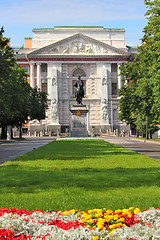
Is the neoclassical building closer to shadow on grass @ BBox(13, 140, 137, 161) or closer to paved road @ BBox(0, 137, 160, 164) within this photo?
paved road @ BBox(0, 137, 160, 164)

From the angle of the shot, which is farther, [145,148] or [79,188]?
[145,148]

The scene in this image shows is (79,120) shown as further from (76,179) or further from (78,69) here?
(78,69)

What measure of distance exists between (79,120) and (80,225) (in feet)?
156

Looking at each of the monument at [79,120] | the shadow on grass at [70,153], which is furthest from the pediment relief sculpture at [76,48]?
the shadow on grass at [70,153]

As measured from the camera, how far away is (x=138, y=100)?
150ft

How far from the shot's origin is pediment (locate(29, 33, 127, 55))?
96.1 m

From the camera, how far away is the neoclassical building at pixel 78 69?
95.6 meters

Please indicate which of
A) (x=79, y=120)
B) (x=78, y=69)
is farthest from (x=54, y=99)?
(x=79, y=120)

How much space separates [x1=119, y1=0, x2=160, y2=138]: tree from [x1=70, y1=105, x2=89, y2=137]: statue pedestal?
559 cm

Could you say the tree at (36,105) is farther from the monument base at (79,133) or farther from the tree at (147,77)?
the tree at (147,77)

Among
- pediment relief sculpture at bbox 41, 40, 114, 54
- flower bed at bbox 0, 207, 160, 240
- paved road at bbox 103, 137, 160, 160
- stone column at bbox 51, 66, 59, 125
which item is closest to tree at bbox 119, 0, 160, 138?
paved road at bbox 103, 137, 160, 160

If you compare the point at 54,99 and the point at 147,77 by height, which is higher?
the point at 54,99

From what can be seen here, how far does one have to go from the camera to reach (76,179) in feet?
40.6

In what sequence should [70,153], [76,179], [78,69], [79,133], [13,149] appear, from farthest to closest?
[78,69]
[79,133]
[13,149]
[70,153]
[76,179]
